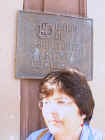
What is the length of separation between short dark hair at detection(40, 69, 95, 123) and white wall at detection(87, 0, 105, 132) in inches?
21.1

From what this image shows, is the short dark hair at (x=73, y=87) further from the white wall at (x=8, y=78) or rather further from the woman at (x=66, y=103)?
the white wall at (x=8, y=78)

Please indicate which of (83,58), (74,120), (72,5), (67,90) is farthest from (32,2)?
(74,120)

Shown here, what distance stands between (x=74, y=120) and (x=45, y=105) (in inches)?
8.3

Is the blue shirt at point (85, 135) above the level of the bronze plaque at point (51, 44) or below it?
below

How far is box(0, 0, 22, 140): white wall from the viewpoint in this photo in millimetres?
1971

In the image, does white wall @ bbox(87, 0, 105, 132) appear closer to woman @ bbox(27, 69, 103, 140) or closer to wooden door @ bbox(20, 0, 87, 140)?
wooden door @ bbox(20, 0, 87, 140)

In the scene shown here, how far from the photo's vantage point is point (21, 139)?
200 cm

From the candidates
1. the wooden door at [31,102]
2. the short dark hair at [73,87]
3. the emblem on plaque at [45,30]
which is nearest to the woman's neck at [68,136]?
the short dark hair at [73,87]

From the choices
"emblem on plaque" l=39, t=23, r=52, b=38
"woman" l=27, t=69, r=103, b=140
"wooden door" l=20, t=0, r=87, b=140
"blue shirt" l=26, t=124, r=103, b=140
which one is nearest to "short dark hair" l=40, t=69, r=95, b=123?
"woman" l=27, t=69, r=103, b=140

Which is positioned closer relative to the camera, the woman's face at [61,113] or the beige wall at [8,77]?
the woman's face at [61,113]

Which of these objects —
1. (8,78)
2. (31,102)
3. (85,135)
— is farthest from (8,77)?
(85,135)

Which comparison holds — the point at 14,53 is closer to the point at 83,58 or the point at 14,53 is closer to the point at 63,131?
the point at 83,58

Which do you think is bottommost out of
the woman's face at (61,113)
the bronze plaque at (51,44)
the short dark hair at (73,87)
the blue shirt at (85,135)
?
the blue shirt at (85,135)

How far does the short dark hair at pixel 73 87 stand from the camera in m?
1.63
